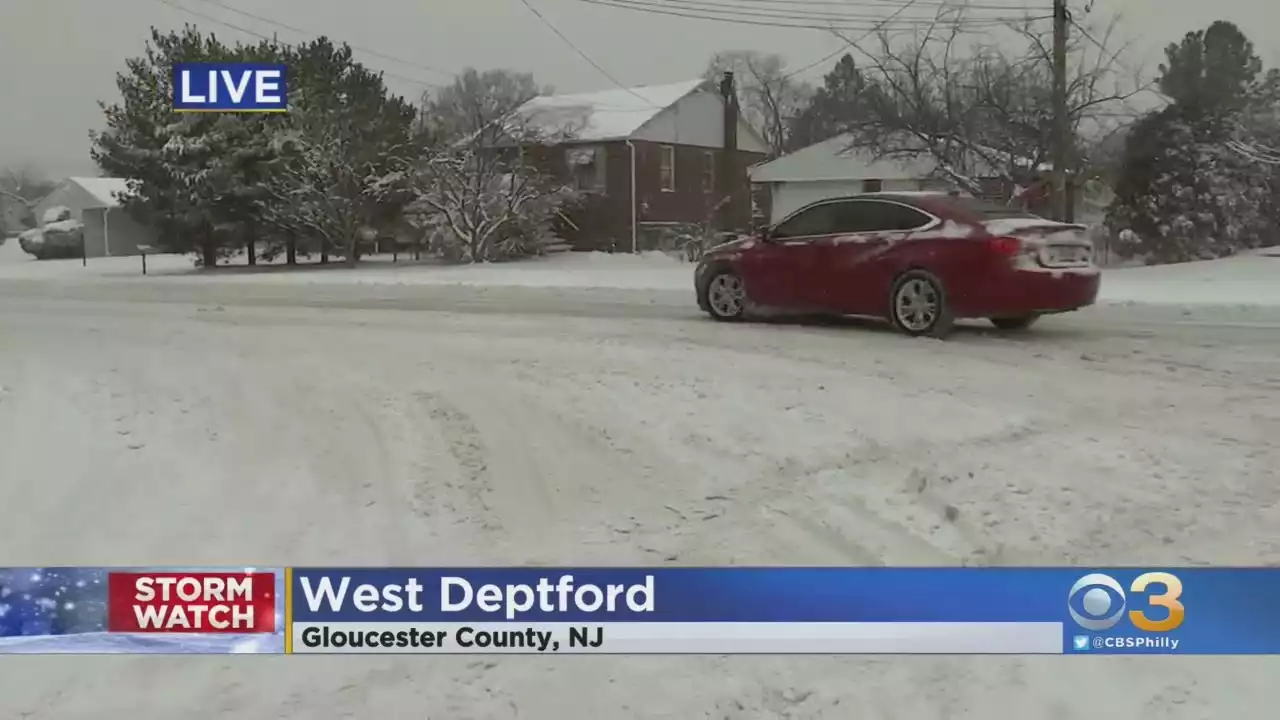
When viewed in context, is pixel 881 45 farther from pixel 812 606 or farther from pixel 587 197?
pixel 812 606

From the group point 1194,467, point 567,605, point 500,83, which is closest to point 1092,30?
point 1194,467

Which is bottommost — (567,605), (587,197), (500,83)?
(567,605)

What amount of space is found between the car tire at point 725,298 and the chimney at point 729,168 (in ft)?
5.19

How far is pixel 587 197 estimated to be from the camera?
4.52 metres

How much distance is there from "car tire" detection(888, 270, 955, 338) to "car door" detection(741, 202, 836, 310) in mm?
502

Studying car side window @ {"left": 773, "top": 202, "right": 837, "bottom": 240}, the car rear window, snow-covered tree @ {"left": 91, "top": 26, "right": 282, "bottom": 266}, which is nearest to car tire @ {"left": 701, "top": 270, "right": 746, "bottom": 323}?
car side window @ {"left": 773, "top": 202, "right": 837, "bottom": 240}

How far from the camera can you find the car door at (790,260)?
4938 millimetres

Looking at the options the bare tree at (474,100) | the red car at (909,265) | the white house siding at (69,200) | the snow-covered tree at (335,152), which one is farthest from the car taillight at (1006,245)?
the white house siding at (69,200)

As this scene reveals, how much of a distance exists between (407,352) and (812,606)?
2.36 meters

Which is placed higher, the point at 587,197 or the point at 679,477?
the point at 587,197

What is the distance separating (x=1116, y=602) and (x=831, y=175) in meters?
2.04

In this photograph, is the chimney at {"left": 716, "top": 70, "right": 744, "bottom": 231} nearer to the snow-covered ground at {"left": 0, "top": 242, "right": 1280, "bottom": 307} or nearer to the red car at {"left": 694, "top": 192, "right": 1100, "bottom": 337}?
the red car at {"left": 694, "top": 192, "right": 1100, "bottom": 337}

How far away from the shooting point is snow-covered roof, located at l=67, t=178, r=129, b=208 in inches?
138

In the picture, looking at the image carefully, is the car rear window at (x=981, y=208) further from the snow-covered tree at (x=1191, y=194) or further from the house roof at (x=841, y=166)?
the snow-covered tree at (x=1191, y=194)
